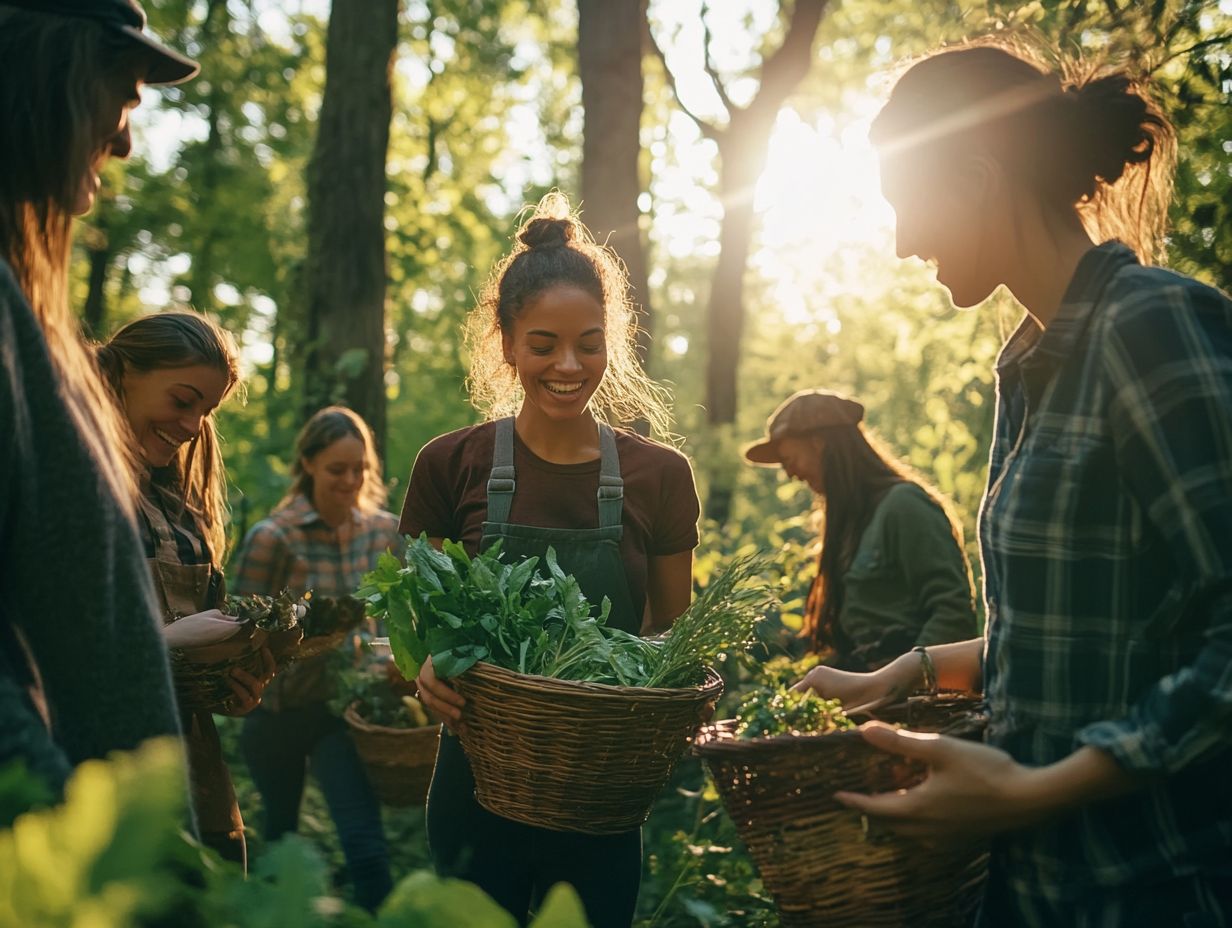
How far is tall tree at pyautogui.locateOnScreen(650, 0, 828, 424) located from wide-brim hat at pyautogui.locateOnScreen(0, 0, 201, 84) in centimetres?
1084

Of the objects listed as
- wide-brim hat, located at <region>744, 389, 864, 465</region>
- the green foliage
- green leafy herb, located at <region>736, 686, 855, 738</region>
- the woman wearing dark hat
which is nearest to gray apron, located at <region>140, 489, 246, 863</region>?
green leafy herb, located at <region>736, 686, 855, 738</region>

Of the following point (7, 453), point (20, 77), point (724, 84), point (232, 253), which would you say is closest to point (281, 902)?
point (7, 453)

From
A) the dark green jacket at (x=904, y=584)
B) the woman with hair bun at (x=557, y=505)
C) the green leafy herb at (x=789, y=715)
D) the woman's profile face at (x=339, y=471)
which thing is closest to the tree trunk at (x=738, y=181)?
the dark green jacket at (x=904, y=584)

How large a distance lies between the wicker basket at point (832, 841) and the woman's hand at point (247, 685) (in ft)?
4.74

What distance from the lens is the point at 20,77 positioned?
4.23 ft

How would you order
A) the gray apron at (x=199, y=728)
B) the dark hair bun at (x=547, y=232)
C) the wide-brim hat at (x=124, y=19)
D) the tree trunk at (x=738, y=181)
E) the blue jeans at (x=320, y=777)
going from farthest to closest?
1. the tree trunk at (x=738, y=181)
2. the blue jeans at (x=320, y=777)
3. the dark hair bun at (x=547, y=232)
4. the gray apron at (x=199, y=728)
5. the wide-brim hat at (x=124, y=19)

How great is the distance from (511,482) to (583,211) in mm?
5041

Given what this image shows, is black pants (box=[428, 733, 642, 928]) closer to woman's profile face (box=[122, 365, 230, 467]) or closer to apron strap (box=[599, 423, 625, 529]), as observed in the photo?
apron strap (box=[599, 423, 625, 529])

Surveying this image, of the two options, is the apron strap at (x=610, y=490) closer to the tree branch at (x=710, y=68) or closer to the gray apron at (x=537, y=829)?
the gray apron at (x=537, y=829)

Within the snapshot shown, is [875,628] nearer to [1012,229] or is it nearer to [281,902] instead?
[1012,229]

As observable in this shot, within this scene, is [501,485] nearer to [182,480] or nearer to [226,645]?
[226,645]

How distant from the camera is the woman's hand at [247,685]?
109 inches

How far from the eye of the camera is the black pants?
253 cm

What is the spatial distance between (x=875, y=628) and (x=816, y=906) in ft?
10.8
